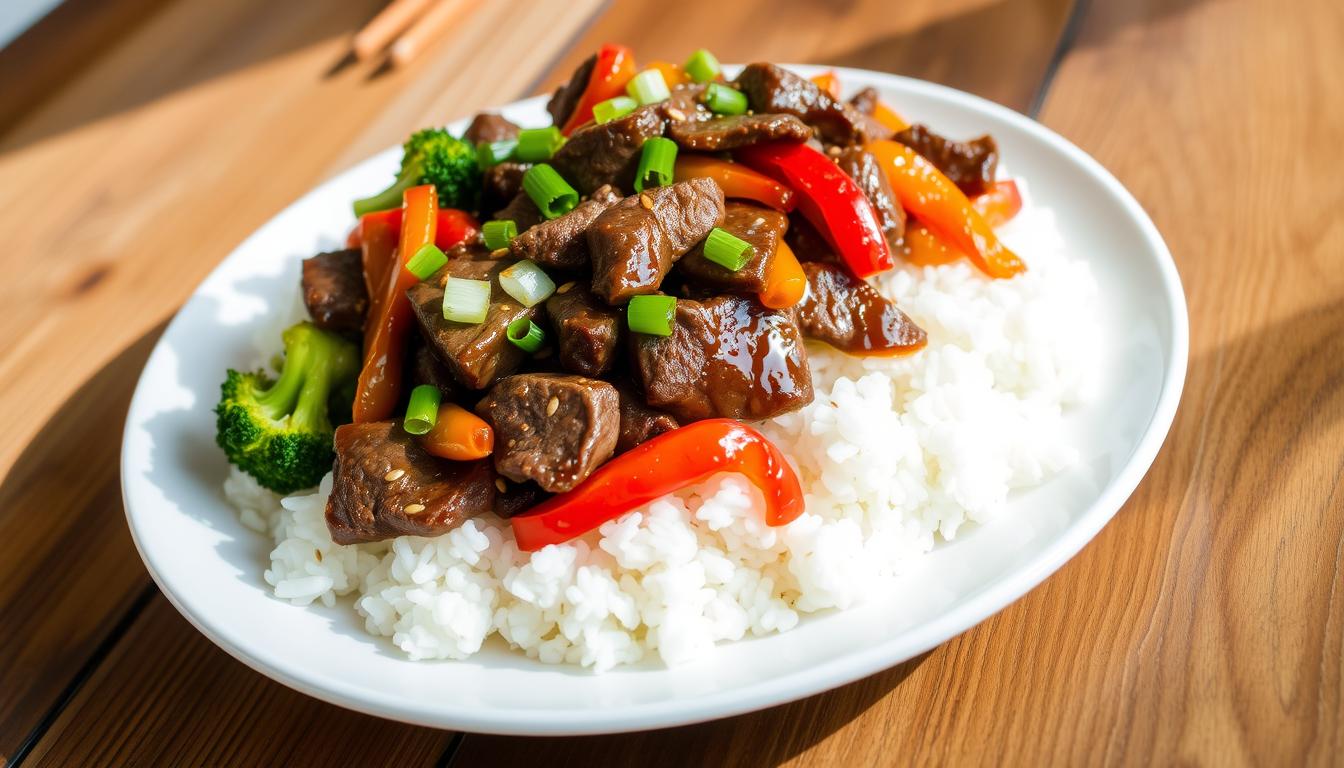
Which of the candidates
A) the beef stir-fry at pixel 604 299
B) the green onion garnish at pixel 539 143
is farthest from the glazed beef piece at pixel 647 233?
the green onion garnish at pixel 539 143

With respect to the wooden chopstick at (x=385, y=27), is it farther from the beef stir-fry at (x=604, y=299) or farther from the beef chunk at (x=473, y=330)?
the beef chunk at (x=473, y=330)

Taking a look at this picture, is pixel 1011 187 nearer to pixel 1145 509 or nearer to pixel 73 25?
pixel 1145 509

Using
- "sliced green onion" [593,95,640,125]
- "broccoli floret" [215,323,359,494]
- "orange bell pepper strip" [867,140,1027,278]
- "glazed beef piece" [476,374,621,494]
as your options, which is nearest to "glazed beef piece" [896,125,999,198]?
"orange bell pepper strip" [867,140,1027,278]

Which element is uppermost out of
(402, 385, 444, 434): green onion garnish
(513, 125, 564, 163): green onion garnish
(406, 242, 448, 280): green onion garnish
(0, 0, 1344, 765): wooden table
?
(513, 125, 564, 163): green onion garnish

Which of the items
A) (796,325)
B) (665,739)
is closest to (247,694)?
(665,739)

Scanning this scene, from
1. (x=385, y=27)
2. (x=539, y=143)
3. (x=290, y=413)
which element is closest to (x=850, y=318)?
(x=539, y=143)

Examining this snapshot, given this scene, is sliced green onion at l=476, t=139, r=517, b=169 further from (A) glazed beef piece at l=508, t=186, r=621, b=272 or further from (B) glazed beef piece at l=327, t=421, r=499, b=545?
(B) glazed beef piece at l=327, t=421, r=499, b=545
